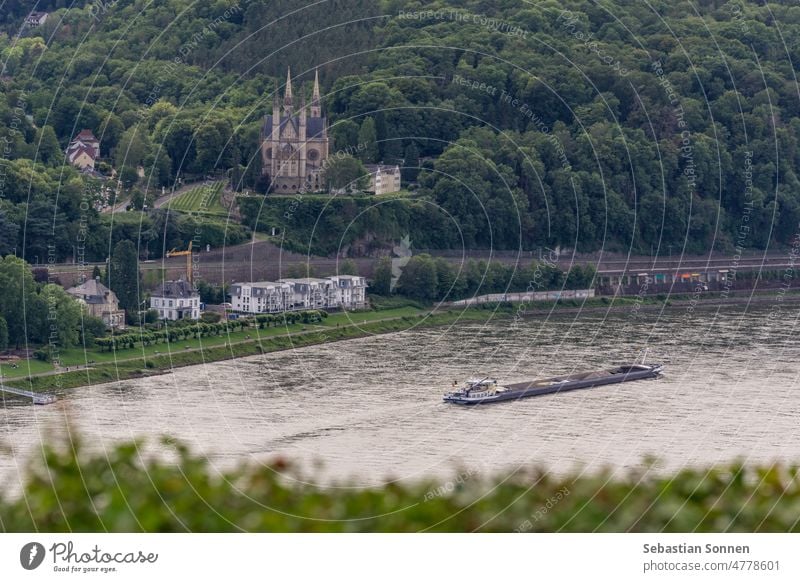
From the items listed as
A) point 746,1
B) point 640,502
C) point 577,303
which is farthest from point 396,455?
point 746,1

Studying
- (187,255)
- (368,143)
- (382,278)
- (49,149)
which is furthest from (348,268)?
(368,143)

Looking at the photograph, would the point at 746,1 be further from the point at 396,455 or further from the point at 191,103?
the point at 396,455

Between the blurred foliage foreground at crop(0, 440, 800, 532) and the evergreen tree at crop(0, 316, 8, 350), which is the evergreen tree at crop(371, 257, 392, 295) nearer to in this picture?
the evergreen tree at crop(0, 316, 8, 350)

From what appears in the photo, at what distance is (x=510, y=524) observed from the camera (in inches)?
406

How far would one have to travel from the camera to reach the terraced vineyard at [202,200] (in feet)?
141

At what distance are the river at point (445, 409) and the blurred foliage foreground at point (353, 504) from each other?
247 inches

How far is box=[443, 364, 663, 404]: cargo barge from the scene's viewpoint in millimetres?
28844

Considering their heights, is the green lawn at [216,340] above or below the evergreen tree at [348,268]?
below

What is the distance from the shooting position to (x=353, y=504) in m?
10.3

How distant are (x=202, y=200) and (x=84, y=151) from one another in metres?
4.03

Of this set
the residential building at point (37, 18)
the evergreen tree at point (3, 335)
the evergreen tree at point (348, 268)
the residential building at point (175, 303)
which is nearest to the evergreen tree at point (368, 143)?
the evergreen tree at point (348, 268)

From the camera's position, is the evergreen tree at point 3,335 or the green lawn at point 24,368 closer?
the green lawn at point 24,368

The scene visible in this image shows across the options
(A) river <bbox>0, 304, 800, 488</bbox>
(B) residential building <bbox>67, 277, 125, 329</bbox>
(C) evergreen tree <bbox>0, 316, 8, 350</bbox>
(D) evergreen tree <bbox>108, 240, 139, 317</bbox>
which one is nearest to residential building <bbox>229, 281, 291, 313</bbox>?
(D) evergreen tree <bbox>108, 240, 139, 317</bbox>

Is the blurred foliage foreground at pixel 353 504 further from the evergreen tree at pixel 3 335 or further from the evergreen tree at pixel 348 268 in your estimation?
the evergreen tree at pixel 348 268
